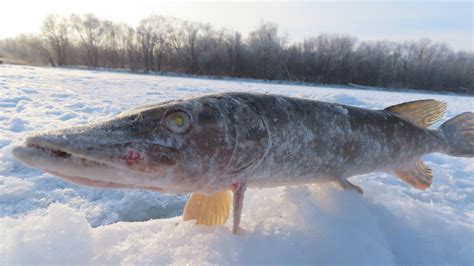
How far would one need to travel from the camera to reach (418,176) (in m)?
2.64

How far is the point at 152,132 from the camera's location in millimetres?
1458

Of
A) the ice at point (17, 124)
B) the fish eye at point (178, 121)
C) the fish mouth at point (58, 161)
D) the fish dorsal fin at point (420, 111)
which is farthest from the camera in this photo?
the ice at point (17, 124)

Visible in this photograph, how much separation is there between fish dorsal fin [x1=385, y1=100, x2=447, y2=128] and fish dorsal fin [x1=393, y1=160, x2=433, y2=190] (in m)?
0.34

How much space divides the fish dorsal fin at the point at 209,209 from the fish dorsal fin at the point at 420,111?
151 cm

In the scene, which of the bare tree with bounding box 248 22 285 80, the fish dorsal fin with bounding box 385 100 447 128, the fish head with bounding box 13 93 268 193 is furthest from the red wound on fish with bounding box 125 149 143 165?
the bare tree with bounding box 248 22 285 80

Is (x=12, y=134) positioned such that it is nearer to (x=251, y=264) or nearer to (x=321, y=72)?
(x=251, y=264)

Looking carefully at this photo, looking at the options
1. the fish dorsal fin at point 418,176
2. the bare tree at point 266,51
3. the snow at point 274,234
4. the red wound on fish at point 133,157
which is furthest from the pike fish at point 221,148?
the bare tree at point 266,51

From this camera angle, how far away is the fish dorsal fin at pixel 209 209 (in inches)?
72.7

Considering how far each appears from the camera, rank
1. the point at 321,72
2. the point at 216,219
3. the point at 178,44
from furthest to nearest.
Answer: the point at 178,44, the point at 321,72, the point at 216,219

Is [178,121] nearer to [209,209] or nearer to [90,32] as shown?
[209,209]

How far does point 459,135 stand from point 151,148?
2621 mm

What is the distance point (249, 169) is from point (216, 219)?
392 mm

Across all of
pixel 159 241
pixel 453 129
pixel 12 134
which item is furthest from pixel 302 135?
pixel 12 134

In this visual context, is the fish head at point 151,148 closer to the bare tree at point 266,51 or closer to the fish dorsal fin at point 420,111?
the fish dorsal fin at point 420,111
